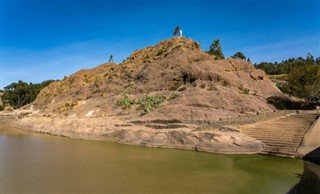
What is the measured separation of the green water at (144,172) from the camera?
15805 millimetres

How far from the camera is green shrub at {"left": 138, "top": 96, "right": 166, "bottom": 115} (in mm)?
38844

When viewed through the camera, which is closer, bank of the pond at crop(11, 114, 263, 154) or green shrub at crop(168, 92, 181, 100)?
bank of the pond at crop(11, 114, 263, 154)

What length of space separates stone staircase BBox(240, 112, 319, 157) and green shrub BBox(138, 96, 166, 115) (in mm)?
13818

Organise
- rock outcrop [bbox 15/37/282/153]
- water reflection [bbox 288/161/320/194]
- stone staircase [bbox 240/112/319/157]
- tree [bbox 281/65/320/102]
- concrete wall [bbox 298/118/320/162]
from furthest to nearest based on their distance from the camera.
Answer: tree [bbox 281/65/320/102] < rock outcrop [bbox 15/37/282/153] < stone staircase [bbox 240/112/319/157] < concrete wall [bbox 298/118/320/162] < water reflection [bbox 288/161/320/194]

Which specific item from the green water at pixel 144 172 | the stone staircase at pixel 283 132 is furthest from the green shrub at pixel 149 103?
the stone staircase at pixel 283 132

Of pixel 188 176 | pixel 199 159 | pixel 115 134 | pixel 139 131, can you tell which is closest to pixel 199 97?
pixel 139 131

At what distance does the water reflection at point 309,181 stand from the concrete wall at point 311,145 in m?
1.63

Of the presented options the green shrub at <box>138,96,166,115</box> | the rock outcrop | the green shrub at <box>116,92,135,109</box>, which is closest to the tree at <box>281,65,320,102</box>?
the rock outcrop

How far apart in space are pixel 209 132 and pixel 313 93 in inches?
767

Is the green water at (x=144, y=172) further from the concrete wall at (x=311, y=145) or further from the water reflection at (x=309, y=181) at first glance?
the concrete wall at (x=311, y=145)

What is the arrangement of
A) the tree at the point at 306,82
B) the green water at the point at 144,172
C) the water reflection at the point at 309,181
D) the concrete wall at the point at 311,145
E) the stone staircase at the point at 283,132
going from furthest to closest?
the tree at the point at 306,82, the stone staircase at the point at 283,132, the concrete wall at the point at 311,145, the green water at the point at 144,172, the water reflection at the point at 309,181

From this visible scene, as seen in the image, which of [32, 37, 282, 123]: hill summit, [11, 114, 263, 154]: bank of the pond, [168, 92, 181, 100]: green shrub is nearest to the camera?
[11, 114, 263, 154]: bank of the pond

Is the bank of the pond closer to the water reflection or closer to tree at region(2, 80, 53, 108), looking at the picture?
the water reflection

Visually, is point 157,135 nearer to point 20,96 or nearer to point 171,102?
point 171,102
